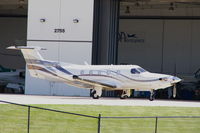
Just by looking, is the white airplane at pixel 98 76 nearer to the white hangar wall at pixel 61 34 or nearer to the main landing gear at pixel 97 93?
the main landing gear at pixel 97 93

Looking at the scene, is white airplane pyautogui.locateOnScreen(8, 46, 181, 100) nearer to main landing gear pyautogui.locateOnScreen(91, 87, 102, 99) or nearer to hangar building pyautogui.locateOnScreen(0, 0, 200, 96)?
main landing gear pyautogui.locateOnScreen(91, 87, 102, 99)

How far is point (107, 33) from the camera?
142 feet

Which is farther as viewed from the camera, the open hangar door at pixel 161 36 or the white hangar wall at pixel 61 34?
the open hangar door at pixel 161 36

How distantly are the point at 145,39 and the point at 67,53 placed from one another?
17.9 metres

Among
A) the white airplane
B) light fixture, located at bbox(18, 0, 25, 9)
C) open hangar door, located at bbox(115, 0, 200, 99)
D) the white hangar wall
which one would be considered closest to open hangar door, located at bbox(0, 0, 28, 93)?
light fixture, located at bbox(18, 0, 25, 9)

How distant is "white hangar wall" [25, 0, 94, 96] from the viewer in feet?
137

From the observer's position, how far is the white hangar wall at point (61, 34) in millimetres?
41781

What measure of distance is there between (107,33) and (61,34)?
3.46m

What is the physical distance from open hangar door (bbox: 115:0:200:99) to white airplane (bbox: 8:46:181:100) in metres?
17.5

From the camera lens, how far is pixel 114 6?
43719 mm

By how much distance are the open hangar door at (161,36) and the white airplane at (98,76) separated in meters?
17.5

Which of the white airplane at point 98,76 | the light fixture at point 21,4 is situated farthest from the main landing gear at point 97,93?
the light fixture at point 21,4

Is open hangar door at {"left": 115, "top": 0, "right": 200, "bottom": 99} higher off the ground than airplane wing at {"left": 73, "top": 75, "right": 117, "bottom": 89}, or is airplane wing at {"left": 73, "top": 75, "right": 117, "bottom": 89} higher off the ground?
open hangar door at {"left": 115, "top": 0, "right": 200, "bottom": 99}

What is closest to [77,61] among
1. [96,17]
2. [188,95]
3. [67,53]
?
[67,53]
